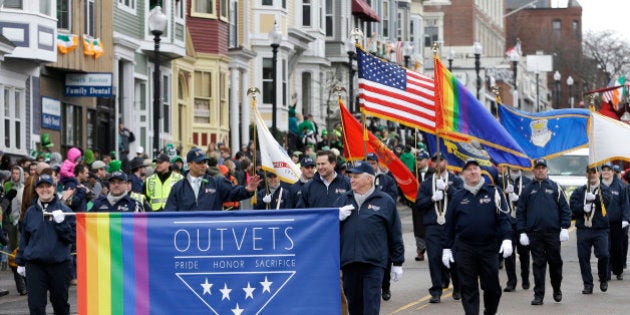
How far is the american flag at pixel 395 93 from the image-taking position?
800 inches

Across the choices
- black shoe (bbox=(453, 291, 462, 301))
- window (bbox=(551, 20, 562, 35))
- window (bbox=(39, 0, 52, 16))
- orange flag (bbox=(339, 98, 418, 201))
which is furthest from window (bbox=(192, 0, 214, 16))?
window (bbox=(551, 20, 562, 35))

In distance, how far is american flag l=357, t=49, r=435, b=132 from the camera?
20.3 metres

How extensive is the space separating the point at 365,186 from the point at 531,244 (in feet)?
21.4

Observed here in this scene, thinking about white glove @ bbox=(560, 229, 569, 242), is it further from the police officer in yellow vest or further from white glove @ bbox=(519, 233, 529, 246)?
the police officer in yellow vest

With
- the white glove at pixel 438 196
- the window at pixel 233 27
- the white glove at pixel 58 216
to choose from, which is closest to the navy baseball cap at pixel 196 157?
the white glove at pixel 58 216

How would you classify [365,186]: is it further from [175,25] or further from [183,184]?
[175,25]

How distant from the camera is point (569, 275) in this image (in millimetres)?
24844

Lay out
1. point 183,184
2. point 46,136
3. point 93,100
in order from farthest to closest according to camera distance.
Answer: point 93,100 < point 46,136 < point 183,184

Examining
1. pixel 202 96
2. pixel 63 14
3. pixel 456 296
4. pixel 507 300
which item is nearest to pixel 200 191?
pixel 456 296

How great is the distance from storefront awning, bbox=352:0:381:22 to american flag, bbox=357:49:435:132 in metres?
45.7

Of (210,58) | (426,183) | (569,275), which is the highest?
(210,58)

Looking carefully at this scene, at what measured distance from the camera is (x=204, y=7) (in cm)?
4638

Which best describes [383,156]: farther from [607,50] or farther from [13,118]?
[607,50]

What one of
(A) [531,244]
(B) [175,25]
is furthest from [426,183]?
(B) [175,25]
